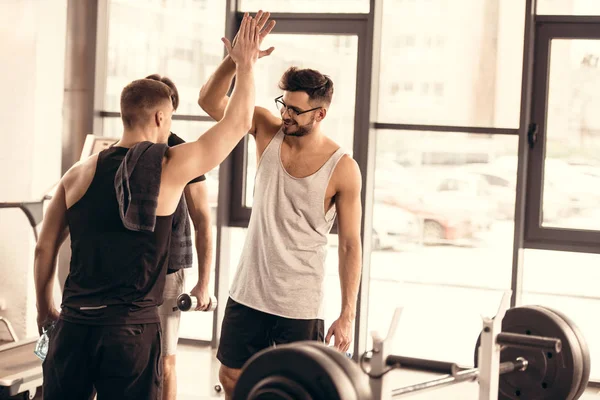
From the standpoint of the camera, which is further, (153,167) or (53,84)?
(53,84)

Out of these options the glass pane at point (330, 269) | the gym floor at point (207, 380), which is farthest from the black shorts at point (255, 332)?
the glass pane at point (330, 269)

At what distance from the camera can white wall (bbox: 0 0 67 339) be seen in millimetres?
5184

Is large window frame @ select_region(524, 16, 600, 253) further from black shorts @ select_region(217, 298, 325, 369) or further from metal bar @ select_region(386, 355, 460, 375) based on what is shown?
metal bar @ select_region(386, 355, 460, 375)

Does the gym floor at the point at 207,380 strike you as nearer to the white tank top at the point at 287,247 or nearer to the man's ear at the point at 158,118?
the white tank top at the point at 287,247

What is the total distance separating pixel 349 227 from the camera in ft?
9.84

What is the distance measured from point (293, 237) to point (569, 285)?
2747 millimetres

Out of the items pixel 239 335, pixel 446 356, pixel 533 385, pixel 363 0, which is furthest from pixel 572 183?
pixel 239 335

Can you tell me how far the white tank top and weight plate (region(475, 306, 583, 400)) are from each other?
637 mm

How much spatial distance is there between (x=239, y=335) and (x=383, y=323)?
2.63m

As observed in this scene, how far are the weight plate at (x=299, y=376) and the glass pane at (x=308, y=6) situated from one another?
3576mm

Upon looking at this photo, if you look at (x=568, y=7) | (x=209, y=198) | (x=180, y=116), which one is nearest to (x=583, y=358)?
(x=568, y=7)

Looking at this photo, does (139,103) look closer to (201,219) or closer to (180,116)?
(201,219)

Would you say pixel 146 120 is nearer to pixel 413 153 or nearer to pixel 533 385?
pixel 533 385

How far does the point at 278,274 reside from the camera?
296 centimetres
